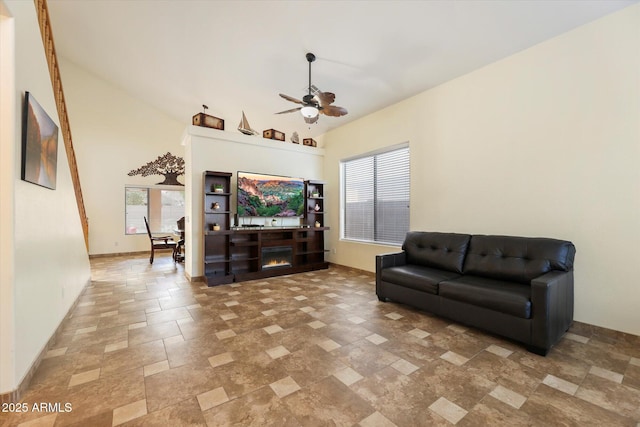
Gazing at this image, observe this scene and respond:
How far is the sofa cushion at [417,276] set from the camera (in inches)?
125

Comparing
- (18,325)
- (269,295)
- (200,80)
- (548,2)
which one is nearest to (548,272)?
(548,2)

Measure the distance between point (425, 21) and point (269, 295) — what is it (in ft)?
13.5

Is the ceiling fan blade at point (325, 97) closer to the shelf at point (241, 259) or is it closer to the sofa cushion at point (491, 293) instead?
the sofa cushion at point (491, 293)

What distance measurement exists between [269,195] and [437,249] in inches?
133

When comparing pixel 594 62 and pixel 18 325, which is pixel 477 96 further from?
pixel 18 325

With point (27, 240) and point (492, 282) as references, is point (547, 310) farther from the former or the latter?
point (27, 240)

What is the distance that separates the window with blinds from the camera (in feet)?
16.1

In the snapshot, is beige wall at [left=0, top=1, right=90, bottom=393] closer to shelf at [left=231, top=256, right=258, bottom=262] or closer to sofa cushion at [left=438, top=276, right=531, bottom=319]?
shelf at [left=231, top=256, right=258, bottom=262]

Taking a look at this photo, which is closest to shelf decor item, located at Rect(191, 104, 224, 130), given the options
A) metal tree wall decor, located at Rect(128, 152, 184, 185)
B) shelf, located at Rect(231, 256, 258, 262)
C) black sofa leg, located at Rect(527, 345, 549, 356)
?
shelf, located at Rect(231, 256, 258, 262)

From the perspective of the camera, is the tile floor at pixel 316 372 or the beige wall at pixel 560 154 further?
the beige wall at pixel 560 154

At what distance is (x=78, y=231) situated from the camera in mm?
4039

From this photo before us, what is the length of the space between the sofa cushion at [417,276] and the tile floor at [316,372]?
368mm

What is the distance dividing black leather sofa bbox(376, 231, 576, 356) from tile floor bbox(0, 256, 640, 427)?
0.20m

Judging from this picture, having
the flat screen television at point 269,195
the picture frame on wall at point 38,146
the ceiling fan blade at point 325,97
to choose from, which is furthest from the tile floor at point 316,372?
the ceiling fan blade at point 325,97
